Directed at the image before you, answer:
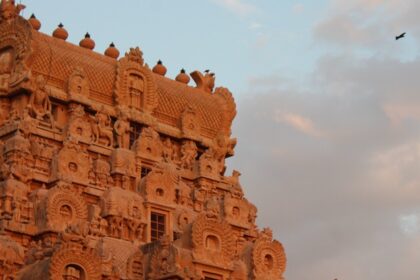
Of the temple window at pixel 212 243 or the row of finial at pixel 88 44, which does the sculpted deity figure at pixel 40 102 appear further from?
the temple window at pixel 212 243

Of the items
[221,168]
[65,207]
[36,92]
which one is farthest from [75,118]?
[221,168]

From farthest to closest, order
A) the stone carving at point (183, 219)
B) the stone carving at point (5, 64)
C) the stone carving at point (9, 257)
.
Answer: the stone carving at point (5, 64) → the stone carving at point (183, 219) → the stone carving at point (9, 257)

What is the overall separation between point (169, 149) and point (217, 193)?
10.8ft

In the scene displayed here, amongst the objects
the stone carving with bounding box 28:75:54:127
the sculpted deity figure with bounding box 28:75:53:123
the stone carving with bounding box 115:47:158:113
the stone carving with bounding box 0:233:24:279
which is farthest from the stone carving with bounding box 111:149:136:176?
the stone carving with bounding box 0:233:24:279

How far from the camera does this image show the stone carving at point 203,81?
59656mm

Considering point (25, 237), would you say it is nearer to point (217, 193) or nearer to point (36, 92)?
point (36, 92)

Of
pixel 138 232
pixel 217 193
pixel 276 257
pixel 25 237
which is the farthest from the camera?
pixel 217 193

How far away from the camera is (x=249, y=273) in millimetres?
49594

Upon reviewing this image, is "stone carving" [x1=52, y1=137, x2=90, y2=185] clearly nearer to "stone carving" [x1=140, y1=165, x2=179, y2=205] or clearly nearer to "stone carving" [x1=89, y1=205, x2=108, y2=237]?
"stone carving" [x1=89, y1=205, x2=108, y2=237]

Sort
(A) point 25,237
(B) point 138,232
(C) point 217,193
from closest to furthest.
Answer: (A) point 25,237, (B) point 138,232, (C) point 217,193

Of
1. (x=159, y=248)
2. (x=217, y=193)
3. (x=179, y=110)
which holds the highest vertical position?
(x=179, y=110)

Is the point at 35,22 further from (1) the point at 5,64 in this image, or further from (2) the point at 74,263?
(2) the point at 74,263

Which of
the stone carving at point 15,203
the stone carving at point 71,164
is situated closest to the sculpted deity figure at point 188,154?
the stone carving at point 71,164

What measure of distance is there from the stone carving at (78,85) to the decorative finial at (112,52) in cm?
435
